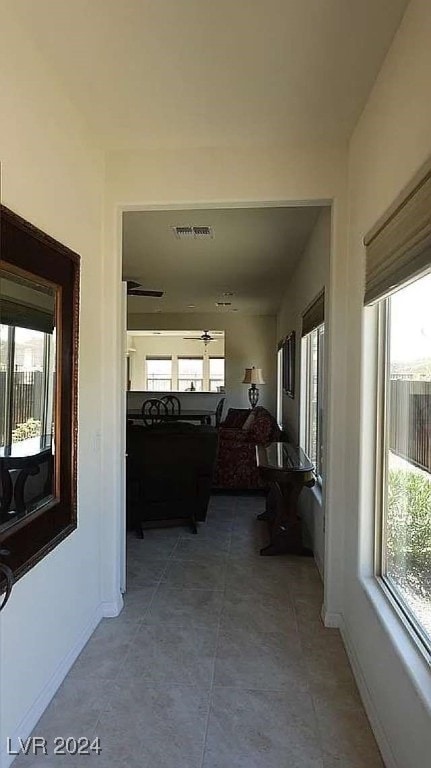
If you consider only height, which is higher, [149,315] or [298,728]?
[149,315]

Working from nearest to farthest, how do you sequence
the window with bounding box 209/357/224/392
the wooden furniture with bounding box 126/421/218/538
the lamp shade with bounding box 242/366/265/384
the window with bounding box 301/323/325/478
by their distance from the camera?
the window with bounding box 301/323/325/478, the wooden furniture with bounding box 126/421/218/538, the lamp shade with bounding box 242/366/265/384, the window with bounding box 209/357/224/392

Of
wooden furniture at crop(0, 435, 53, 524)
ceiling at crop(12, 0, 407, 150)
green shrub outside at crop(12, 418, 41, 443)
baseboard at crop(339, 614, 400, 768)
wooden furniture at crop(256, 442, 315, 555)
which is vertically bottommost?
baseboard at crop(339, 614, 400, 768)

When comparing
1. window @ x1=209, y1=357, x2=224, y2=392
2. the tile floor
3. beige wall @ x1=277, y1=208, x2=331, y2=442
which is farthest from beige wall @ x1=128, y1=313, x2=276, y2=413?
the tile floor

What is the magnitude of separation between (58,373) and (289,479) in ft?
7.25

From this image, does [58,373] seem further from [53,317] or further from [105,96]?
[105,96]

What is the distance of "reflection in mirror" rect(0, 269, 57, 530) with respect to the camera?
193 cm

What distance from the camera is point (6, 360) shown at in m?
1.93

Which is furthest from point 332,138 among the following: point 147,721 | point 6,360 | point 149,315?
point 149,315

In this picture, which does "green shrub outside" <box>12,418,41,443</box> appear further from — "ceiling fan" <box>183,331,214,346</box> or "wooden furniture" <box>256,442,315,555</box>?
"ceiling fan" <box>183,331,214,346</box>

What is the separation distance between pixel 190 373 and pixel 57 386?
10.0 metres

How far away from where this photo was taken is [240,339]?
10.1 metres

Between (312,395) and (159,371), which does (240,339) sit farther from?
(312,395)

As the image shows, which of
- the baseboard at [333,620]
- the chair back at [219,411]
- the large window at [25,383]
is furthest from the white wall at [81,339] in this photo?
the chair back at [219,411]

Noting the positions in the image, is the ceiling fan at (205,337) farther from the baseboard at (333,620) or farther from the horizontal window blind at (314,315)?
the baseboard at (333,620)
